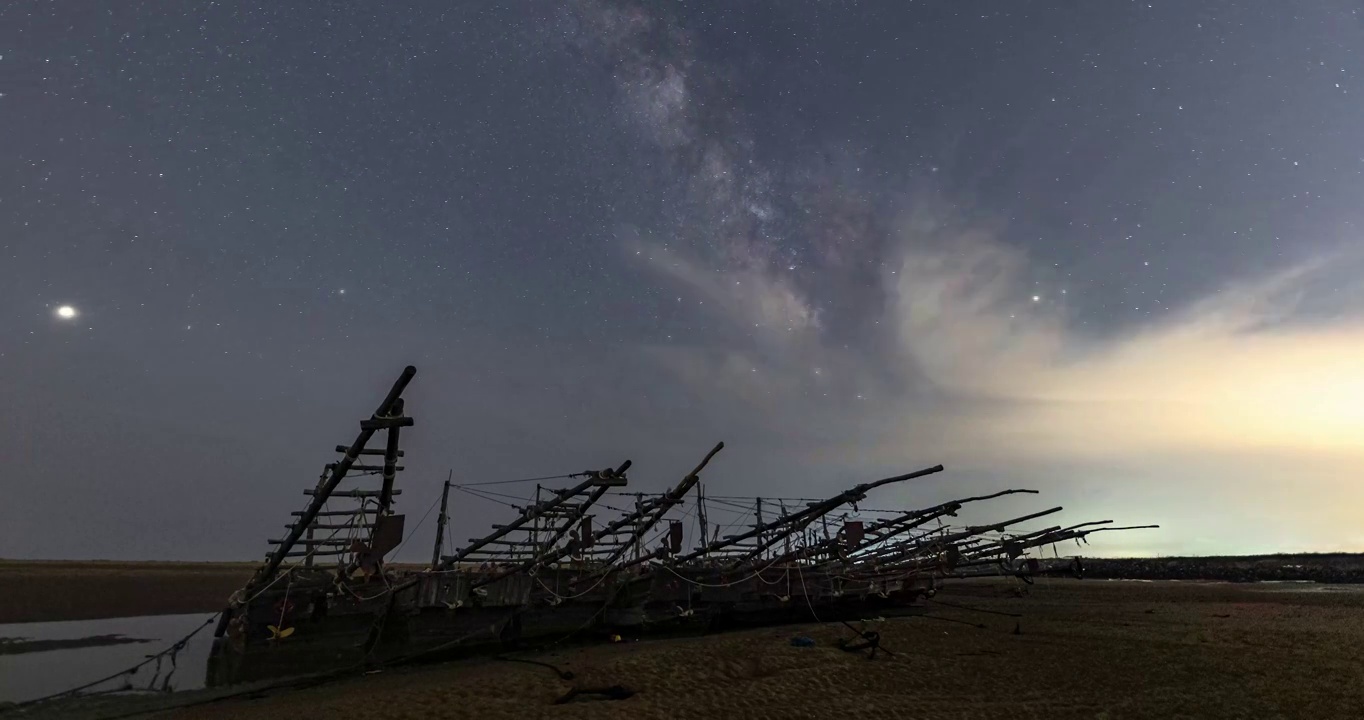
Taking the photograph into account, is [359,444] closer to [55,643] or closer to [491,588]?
[491,588]

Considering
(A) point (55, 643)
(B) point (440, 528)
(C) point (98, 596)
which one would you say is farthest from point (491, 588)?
(C) point (98, 596)

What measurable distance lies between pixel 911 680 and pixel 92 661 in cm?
3035

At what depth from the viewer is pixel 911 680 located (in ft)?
52.4

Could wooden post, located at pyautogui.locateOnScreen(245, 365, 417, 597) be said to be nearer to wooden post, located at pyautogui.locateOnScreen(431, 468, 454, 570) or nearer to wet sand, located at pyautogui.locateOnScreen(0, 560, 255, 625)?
wooden post, located at pyautogui.locateOnScreen(431, 468, 454, 570)

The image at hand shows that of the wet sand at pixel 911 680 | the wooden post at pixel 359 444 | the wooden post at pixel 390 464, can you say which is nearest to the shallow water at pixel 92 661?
the wooden post at pixel 359 444

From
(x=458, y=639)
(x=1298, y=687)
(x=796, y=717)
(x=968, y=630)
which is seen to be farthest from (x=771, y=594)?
(x=1298, y=687)

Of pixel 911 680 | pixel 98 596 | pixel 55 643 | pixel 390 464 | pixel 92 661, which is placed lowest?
pixel 911 680

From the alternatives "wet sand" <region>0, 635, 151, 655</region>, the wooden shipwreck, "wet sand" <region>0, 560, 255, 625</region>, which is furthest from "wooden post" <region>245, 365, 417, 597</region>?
"wet sand" <region>0, 560, 255, 625</region>

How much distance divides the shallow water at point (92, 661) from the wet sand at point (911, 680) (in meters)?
6.77

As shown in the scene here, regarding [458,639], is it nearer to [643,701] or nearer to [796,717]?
[643,701]

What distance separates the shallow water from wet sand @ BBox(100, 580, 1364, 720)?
22.2ft

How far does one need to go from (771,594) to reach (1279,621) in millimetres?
24771

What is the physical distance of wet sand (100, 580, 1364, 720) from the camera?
13320mm

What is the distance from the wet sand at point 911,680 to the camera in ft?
43.7
